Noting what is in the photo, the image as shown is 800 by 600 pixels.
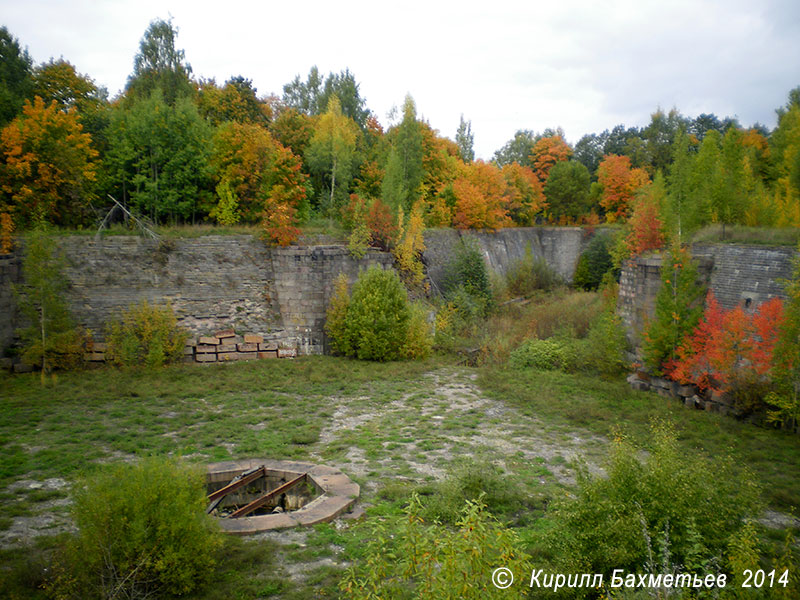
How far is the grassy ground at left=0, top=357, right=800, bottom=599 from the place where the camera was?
576cm

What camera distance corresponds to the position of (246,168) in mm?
18359

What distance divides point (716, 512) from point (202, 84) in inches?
1181

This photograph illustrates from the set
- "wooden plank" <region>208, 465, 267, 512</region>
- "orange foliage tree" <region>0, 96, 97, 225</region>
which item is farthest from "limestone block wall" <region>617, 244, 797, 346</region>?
"orange foliage tree" <region>0, 96, 97, 225</region>

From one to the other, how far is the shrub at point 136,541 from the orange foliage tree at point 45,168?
1194 centimetres

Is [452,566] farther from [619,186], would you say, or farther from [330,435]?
[619,186]

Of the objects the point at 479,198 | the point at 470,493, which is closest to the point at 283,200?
the point at 479,198

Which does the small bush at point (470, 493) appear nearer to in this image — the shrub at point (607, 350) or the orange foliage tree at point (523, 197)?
the shrub at point (607, 350)

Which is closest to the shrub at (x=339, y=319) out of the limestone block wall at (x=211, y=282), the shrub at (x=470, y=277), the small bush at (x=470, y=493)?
the limestone block wall at (x=211, y=282)

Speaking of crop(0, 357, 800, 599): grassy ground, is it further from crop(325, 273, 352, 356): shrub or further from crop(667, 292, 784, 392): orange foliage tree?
crop(325, 273, 352, 356): shrub

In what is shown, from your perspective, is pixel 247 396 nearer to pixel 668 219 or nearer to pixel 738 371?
pixel 738 371

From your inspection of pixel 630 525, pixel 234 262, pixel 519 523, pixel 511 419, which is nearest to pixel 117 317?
pixel 234 262

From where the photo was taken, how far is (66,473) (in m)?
7.57

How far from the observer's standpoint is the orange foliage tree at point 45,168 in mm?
14141

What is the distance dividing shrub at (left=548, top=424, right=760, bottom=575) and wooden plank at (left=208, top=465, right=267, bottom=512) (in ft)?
14.0
